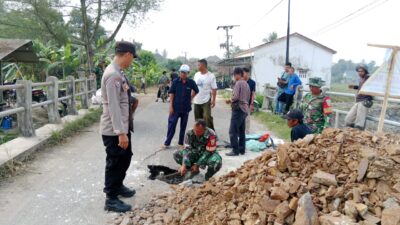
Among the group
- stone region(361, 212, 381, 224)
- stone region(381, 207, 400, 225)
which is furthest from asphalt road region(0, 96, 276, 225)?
stone region(381, 207, 400, 225)

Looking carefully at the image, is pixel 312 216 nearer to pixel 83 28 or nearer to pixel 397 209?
pixel 397 209

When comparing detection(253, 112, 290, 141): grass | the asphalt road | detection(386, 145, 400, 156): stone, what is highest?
detection(386, 145, 400, 156): stone

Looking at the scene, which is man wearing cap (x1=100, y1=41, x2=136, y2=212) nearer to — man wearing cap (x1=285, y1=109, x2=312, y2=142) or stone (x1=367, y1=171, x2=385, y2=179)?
man wearing cap (x1=285, y1=109, x2=312, y2=142)

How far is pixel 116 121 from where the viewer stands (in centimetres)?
352

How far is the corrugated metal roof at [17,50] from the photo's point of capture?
33.0 feet

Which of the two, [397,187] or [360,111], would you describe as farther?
[360,111]

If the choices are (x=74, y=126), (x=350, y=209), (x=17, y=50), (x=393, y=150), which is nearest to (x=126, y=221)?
(x=350, y=209)

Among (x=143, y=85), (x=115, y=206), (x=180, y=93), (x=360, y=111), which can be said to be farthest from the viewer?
(x=143, y=85)

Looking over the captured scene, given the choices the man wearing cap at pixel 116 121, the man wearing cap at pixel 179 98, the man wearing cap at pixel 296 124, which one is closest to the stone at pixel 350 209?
the man wearing cap at pixel 296 124

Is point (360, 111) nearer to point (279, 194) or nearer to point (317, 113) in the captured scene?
point (317, 113)

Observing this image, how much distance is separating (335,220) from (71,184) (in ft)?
11.1

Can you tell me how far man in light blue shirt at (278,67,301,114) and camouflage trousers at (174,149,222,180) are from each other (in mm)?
5920

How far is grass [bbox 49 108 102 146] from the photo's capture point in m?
6.84

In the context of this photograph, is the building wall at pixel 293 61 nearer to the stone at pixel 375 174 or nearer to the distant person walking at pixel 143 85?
the distant person walking at pixel 143 85
